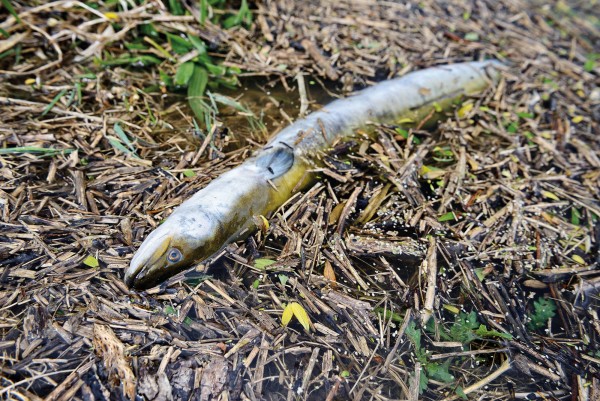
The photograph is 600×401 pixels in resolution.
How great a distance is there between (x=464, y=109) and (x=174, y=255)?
3.39 meters

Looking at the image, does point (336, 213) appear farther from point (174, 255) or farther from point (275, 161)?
point (174, 255)

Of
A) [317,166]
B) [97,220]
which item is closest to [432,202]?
[317,166]

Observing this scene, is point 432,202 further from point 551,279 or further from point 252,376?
point 252,376


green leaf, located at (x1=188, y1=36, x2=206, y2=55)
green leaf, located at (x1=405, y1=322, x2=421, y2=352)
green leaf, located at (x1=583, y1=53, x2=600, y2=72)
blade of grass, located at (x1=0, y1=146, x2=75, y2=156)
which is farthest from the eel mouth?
green leaf, located at (x1=583, y1=53, x2=600, y2=72)

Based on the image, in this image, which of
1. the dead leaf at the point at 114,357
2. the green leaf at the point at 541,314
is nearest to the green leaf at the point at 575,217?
the green leaf at the point at 541,314

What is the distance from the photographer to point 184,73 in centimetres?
454

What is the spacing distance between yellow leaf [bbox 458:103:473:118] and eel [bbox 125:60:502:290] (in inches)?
4.7

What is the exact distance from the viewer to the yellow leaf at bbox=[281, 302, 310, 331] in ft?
9.76

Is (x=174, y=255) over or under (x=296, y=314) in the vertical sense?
over

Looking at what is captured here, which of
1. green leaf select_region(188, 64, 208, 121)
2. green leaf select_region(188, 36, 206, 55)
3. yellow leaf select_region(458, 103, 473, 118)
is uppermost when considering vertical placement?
green leaf select_region(188, 36, 206, 55)

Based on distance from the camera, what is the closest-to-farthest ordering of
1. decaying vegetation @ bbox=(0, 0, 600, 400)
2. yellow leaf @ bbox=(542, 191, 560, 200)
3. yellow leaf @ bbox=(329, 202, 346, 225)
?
1. decaying vegetation @ bbox=(0, 0, 600, 400)
2. yellow leaf @ bbox=(329, 202, 346, 225)
3. yellow leaf @ bbox=(542, 191, 560, 200)

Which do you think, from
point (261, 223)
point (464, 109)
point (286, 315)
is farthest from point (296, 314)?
point (464, 109)

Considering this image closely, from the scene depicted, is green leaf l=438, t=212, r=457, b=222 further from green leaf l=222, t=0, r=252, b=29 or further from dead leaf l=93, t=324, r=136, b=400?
green leaf l=222, t=0, r=252, b=29

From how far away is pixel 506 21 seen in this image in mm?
6621
